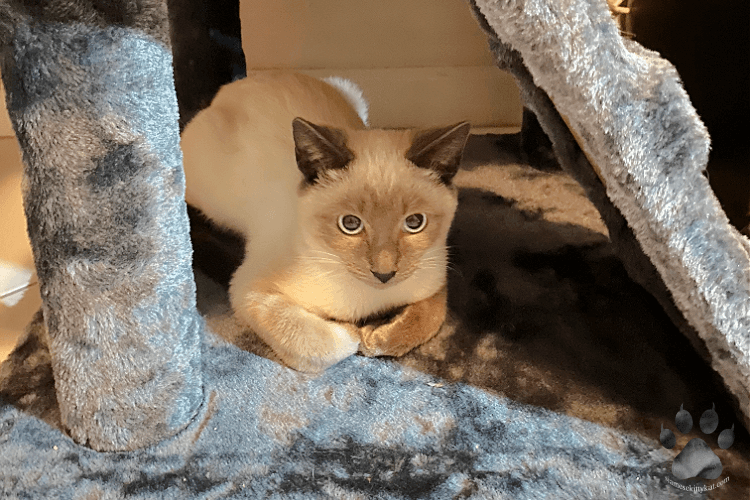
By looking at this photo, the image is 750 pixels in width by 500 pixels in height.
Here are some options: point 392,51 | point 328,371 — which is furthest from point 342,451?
point 392,51

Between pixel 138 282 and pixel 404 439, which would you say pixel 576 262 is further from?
pixel 138 282

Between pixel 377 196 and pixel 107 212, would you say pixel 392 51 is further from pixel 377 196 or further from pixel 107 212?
pixel 107 212

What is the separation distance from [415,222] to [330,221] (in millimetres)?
174

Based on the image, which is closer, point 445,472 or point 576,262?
point 445,472

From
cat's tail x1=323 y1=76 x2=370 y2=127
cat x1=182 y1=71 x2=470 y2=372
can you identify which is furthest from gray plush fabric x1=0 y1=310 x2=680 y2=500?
cat's tail x1=323 y1=76 x2=370 y2=127

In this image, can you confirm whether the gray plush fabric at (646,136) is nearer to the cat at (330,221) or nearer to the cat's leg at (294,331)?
the cat at (330,221)

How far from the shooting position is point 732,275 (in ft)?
2.76

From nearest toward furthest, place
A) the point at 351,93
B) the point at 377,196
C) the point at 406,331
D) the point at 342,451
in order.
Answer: the point at 342,451 < the point at 377,196 < the point at 406,331 < the point at 351,93

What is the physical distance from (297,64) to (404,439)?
184 centimetres

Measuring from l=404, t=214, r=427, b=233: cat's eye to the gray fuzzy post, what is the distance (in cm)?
42

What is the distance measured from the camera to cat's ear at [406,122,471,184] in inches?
41.0

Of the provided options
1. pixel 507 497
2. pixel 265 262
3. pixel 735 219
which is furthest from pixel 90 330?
pixel 735 219

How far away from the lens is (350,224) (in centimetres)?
108

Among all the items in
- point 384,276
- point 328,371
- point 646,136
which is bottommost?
point 328,371
